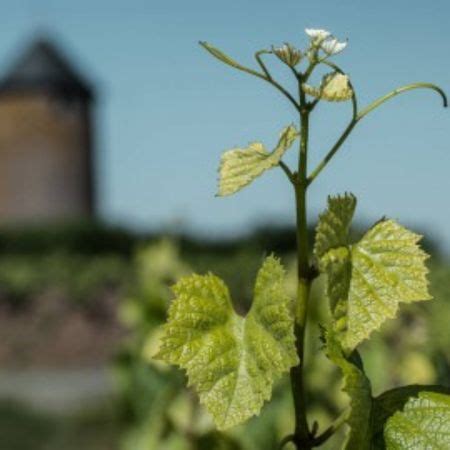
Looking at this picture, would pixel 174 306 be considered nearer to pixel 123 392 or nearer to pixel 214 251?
pixel 123 392

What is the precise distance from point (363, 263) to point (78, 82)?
3176 cm

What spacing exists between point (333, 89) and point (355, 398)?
0.20 meters

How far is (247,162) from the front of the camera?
0.80 m

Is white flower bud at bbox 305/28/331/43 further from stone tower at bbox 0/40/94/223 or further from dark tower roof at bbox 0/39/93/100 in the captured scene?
dark tower roof at bbox 0/39/93/100

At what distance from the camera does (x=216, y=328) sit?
874 millimetres

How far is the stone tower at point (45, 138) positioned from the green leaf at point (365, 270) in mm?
30564

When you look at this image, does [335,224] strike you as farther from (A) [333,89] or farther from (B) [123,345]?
(B) [123,345]

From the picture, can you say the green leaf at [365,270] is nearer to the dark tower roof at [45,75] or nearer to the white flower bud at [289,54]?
the white flower bud at [289,54]

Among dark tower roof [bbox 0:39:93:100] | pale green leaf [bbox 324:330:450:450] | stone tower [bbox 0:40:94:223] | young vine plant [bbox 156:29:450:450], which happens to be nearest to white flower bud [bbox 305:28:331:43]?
young vine plant [bbox 156:29:450:450]

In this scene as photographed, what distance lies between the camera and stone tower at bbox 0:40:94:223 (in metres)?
31.7

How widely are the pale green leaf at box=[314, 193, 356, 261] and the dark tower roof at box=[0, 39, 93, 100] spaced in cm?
3112

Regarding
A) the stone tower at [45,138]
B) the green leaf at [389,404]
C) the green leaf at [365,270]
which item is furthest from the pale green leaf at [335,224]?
the stone tower at [45,138]

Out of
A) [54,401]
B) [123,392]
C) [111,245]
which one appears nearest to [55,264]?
[54,401]

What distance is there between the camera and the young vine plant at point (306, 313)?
78 centimetres
